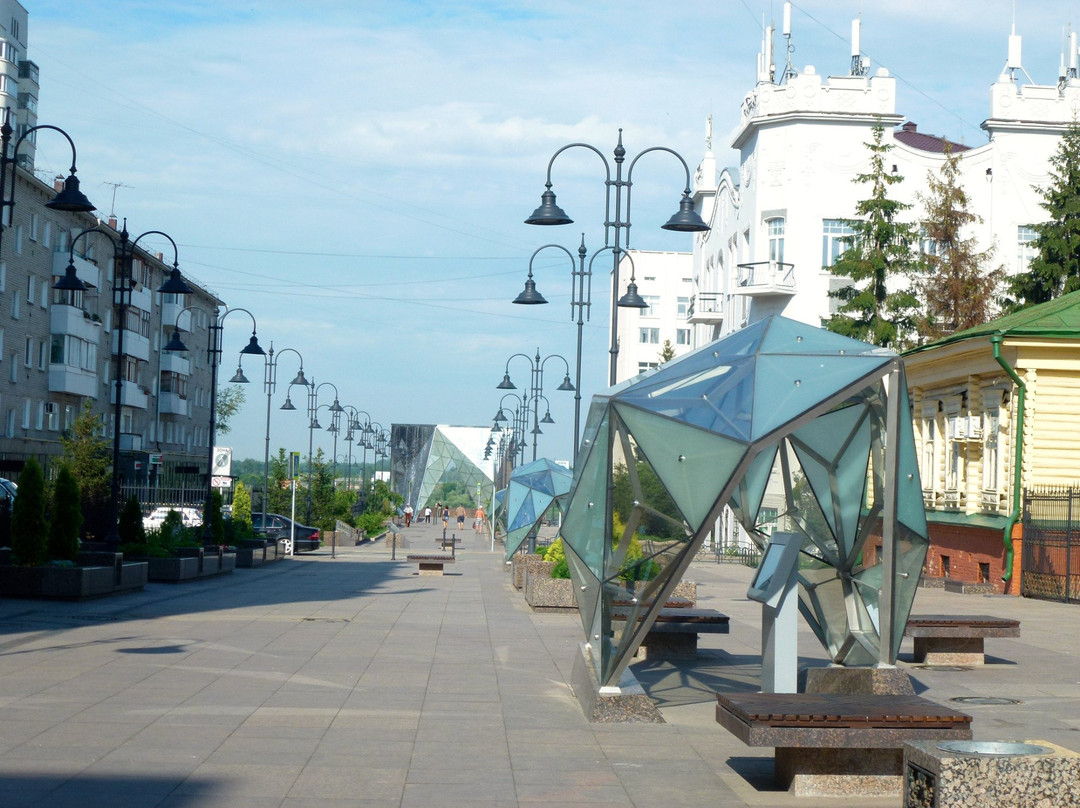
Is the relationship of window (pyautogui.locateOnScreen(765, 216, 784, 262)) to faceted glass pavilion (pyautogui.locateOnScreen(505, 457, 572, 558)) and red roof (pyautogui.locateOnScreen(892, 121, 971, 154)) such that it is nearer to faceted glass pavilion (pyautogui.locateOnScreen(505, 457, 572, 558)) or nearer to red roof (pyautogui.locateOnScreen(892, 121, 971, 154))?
red roof (pyautogui.locateOnScreen(892, 121, 971, 154))

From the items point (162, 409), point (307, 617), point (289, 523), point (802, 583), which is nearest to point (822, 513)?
point (802, 583)

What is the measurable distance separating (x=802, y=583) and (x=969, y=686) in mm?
2344

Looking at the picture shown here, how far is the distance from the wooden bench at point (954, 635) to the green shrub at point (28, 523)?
13.4 m

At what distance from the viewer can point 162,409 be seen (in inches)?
3076

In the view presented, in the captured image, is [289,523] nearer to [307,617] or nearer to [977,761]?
[307,617]

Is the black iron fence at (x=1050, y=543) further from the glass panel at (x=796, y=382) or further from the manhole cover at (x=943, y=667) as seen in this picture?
the glass panel at (x=796, y=382)

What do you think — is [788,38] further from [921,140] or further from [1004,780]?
[1004,780]

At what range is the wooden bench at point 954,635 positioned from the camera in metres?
14.6

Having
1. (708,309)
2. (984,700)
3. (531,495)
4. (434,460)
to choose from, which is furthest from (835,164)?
(434,460)

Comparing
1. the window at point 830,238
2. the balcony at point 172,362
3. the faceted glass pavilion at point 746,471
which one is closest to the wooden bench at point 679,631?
the faceted glass pavilion at point 746,471

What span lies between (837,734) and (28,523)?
52.9 feet

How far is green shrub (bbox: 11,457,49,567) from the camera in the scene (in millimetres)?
20500

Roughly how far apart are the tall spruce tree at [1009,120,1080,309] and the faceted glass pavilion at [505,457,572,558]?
1516cm

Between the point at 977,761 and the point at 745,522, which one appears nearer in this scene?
the point at 977,761
